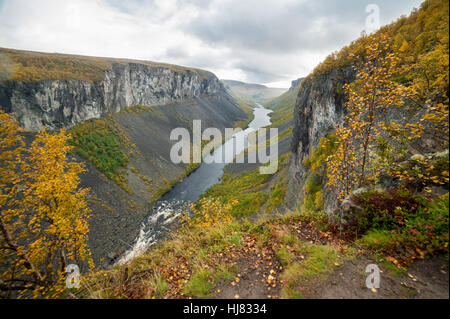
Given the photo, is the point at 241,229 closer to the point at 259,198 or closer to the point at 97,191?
the point at 259,198

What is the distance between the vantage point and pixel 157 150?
51594 millimetres

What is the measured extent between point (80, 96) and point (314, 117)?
46311mm

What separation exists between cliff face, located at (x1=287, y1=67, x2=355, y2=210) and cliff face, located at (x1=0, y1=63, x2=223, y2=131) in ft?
139

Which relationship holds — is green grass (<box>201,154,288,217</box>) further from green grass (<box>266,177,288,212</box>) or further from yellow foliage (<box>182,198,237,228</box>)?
yellow foliage (<box>182,198,237,228</box>)

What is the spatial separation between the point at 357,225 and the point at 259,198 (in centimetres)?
2205

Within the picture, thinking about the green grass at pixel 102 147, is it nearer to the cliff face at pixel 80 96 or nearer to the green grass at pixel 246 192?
the cliff face at pixel 80 96

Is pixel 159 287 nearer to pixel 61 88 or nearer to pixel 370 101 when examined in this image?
pixel 370 101

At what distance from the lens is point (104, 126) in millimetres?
43344

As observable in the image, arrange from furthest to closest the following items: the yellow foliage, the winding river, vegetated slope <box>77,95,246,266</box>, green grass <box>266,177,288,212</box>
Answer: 1. vegetated slope <box>77,95,246,266</box>
2. the winding river
3. green grass <box>266,177,288,212</box>
4. the yellow foliage

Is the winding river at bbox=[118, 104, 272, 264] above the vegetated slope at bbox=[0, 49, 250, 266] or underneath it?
underneath

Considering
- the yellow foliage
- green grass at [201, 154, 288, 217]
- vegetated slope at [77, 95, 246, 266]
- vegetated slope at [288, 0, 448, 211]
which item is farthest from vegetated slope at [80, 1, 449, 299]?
green grass at [201, 154, 288, 217]

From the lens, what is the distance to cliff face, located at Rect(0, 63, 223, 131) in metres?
28.8

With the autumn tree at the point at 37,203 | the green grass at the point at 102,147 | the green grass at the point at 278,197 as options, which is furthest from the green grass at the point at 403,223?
the green grass at the point at 102,147
